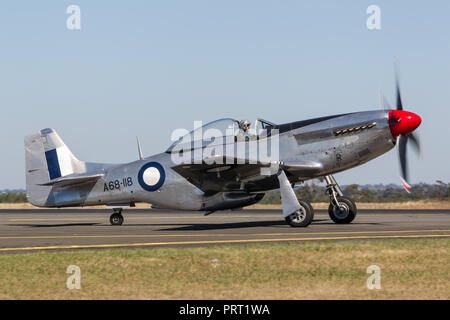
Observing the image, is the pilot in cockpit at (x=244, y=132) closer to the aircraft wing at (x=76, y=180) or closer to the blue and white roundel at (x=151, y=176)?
the blue and white roundel at (x=151, y=176)

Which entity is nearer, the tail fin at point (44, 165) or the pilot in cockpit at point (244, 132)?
the pilot in cockpit at point (244, 132)

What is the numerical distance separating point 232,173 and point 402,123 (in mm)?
5328

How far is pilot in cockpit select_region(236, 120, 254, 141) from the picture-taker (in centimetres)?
1858

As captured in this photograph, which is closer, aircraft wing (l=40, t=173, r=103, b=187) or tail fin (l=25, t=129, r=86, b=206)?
aircraft wing (l=40, t=173, r=103, b=187)

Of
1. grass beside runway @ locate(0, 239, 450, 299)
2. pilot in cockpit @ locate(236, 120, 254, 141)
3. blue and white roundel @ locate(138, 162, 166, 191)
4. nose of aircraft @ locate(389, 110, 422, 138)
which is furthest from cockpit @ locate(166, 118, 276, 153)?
grass beside runway @ locate(0, 239, 450, 299)

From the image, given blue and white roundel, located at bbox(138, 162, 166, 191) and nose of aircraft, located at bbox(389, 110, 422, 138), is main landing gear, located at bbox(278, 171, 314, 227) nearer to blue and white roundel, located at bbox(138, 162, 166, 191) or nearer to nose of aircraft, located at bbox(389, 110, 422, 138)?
nose of aircraft, located at bbox(389, 110, 422, 138)

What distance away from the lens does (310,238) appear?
13.9 meters

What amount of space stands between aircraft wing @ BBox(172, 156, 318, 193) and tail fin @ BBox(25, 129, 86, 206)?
17.6 feet

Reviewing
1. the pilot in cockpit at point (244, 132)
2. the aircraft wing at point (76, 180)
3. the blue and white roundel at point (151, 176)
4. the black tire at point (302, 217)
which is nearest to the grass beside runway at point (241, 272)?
the black tire at point (302, 217)

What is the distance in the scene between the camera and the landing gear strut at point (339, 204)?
19756 mm

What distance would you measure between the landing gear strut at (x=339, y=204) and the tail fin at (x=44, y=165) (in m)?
8.91

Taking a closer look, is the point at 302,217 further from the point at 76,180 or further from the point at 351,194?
the point at 351,194

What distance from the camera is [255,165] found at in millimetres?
18109

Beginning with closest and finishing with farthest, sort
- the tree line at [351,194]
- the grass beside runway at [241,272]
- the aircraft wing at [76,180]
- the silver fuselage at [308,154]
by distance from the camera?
the grass beside runway at [241,272] < the silver fuselage at [308,154] < the aircraft wing at [76,180] < the tree line at [351,194]
